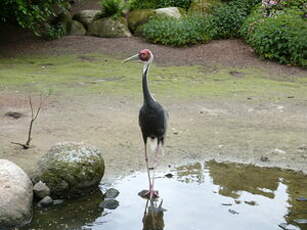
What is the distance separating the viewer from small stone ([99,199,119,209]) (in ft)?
17.2

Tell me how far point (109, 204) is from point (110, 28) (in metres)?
11.9

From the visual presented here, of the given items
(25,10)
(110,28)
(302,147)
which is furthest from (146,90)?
(110,28)

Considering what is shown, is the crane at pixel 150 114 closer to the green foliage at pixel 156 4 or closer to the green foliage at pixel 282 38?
the green foliage at pixel 282 38

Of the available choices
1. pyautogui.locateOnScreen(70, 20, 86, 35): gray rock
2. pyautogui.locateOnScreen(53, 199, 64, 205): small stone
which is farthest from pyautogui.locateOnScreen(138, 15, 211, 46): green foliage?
pyautogui.locateOnScreen(53, 199, 64, 205): small stone

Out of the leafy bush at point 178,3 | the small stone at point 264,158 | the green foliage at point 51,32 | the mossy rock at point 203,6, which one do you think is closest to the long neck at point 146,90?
the small stone at point 264,158

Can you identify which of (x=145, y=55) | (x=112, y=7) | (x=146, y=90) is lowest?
(x=112, y=7)

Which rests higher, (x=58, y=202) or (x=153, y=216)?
(x=153, y=216)

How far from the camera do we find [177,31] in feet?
49.4

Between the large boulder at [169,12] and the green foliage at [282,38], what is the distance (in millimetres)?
3126

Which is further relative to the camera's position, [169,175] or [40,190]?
[169,175]

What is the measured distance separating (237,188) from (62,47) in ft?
34.8

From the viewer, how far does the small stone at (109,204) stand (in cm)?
525

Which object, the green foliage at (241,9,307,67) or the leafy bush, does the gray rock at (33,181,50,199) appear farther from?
the leafy bush

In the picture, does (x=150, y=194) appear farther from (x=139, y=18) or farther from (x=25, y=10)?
(x=139, y=18)
